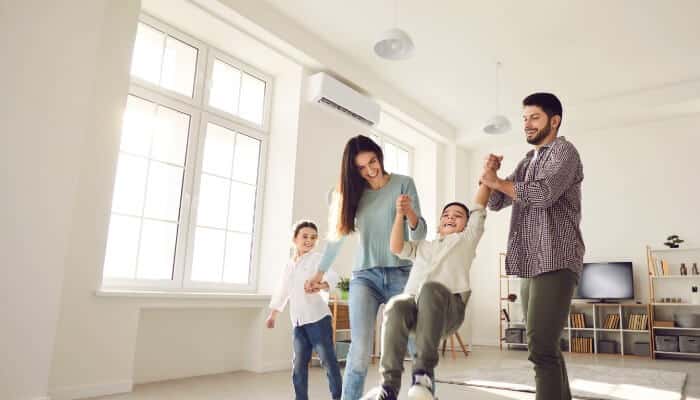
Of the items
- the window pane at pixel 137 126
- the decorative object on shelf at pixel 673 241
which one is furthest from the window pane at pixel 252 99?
the decorative object on shelf at pixel 673 241

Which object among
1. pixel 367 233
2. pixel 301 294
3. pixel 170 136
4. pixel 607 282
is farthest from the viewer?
pixel 607 282

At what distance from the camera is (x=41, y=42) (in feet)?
9.21

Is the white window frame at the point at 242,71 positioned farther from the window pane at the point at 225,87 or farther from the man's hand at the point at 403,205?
the man's hand at the point at 403,205

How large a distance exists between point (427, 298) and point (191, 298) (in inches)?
98.7

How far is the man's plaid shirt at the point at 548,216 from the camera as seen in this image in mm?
1720

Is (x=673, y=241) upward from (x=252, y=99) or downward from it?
downward

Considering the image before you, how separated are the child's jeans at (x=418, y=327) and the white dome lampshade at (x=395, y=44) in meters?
2.51

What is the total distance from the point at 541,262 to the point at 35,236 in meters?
2.54

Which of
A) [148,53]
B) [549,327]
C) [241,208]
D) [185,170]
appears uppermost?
[148,53]

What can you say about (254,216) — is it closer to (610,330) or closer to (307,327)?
(307,327)

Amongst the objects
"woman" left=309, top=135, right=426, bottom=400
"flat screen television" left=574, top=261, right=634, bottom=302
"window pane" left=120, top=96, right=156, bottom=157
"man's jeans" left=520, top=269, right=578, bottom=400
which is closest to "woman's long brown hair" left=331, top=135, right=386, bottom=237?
"woman" left=309, top=135, right=426, bottom=400

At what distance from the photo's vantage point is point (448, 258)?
2.07 m

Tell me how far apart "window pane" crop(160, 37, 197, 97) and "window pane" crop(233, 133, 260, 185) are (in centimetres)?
71

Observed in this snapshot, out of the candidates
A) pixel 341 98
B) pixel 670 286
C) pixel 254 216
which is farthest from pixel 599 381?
pixel 341 98
